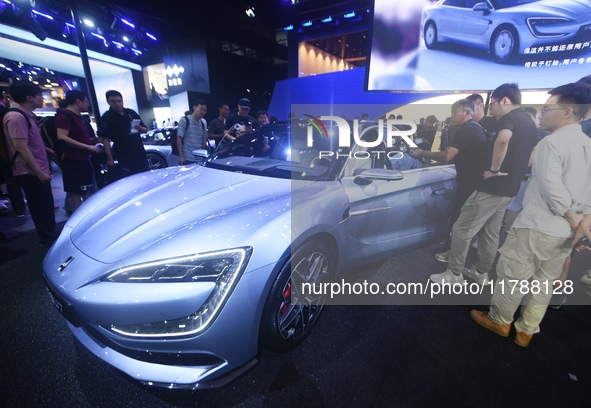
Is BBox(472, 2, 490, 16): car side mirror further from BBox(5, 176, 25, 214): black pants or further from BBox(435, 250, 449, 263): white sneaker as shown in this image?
BBox(5, 176, 25, 214): black pants

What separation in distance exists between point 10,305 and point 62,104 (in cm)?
266

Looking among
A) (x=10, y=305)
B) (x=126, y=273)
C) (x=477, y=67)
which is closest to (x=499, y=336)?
(x=126, y=273)

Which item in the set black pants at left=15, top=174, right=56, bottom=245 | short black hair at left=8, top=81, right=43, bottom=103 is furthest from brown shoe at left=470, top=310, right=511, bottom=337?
short black hair at left=8, top=81, right=43, bottom=103

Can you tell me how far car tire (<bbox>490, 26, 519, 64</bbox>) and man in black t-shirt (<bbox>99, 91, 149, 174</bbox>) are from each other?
262 inches

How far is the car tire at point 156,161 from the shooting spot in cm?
599

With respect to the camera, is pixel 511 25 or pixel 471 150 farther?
pixel 511 25

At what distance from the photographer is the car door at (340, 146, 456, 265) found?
1901 millimetres

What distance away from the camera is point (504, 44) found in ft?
17.1

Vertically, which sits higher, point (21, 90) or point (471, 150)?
point (21, 90)

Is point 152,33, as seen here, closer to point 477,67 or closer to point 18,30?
point 18,30

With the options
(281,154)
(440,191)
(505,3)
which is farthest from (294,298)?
(505,3)

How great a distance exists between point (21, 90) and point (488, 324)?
182 inches

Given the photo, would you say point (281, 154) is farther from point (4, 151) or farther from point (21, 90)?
point (4, 151)

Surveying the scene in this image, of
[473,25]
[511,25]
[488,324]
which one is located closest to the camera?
[488,324]
